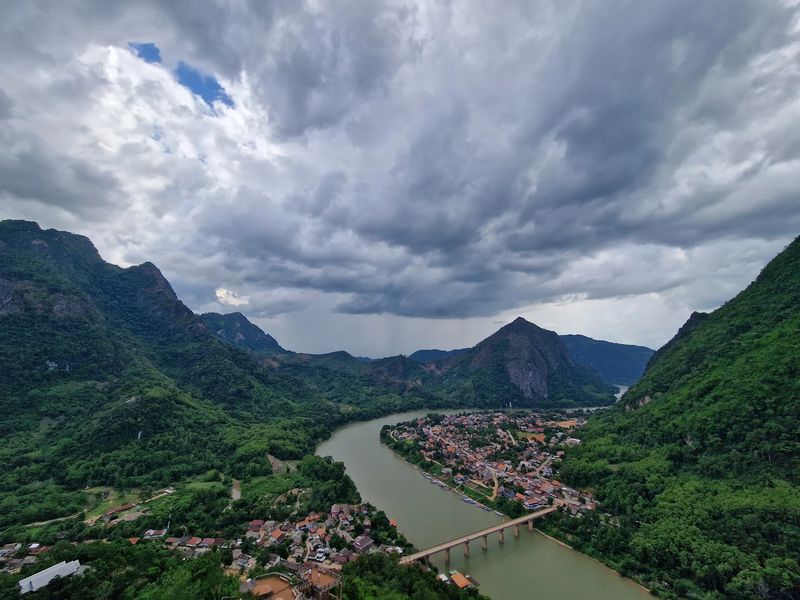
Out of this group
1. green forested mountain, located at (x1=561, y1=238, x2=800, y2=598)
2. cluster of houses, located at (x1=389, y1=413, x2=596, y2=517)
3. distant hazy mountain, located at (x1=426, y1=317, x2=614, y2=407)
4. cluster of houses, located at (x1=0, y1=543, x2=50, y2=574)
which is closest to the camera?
cluster of houses, located at (x1=0, y1=543, x2=50, y2=574)

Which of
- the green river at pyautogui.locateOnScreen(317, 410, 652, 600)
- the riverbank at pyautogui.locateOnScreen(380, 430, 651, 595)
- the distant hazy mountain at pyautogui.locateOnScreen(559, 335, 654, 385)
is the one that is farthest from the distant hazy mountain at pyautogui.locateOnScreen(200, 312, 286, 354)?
the distant hazy mountain at pyautogui.locateOnScreen(559, 335, 654, 385)

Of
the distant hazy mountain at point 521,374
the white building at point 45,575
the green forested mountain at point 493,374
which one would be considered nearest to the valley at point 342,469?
the white building at point 45,575

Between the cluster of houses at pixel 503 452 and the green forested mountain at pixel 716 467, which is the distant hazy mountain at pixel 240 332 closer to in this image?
the cluster of houses at pixel 503 452

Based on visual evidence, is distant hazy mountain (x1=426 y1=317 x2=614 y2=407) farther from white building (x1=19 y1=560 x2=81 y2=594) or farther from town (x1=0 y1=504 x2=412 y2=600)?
white building (x1=19 y1=560 x2=81 y2=594)

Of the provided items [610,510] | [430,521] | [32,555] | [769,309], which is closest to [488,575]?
[430,521]

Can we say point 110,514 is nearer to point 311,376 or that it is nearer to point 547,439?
point 547,439
